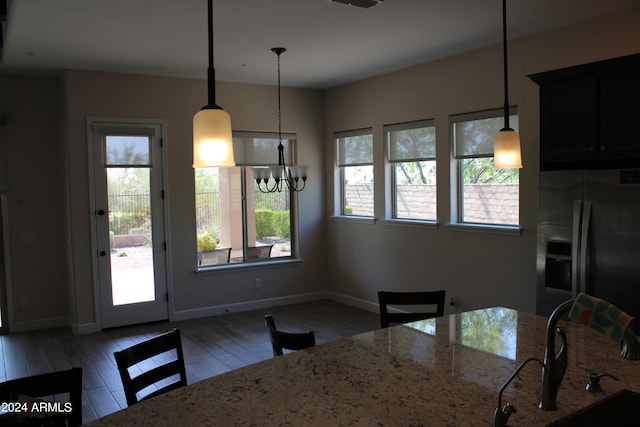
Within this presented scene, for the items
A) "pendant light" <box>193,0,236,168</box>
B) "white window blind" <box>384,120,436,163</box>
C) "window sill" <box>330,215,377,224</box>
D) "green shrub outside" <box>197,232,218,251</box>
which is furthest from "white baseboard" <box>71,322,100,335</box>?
"pendant light" <box>193,0,236,168</box>

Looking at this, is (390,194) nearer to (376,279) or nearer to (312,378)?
(376,279)

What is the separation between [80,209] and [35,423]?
4.78 m

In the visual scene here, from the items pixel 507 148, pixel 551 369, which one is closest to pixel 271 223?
pixel 507 148

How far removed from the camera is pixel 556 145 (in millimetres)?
4051

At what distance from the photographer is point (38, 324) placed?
6.11m

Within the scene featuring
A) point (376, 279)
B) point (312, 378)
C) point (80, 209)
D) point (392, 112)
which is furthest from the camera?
point (376, 279)

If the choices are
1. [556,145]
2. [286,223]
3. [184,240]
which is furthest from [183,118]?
[556,145]

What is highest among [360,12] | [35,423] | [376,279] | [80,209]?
[360,12]

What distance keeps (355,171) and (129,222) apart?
289 centimetres

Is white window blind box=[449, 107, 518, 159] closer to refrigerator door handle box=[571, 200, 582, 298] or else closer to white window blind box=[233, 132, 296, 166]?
refrigerator door handle box=[571, 200, 582, 298]

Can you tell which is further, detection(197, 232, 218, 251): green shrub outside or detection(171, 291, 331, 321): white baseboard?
detection(197, 232, 218, 251): green shrub outside

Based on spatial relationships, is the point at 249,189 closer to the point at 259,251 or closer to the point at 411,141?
the point at 259,251

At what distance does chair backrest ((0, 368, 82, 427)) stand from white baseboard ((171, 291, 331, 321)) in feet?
15.2

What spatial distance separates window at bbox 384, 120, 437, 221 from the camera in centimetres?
583
